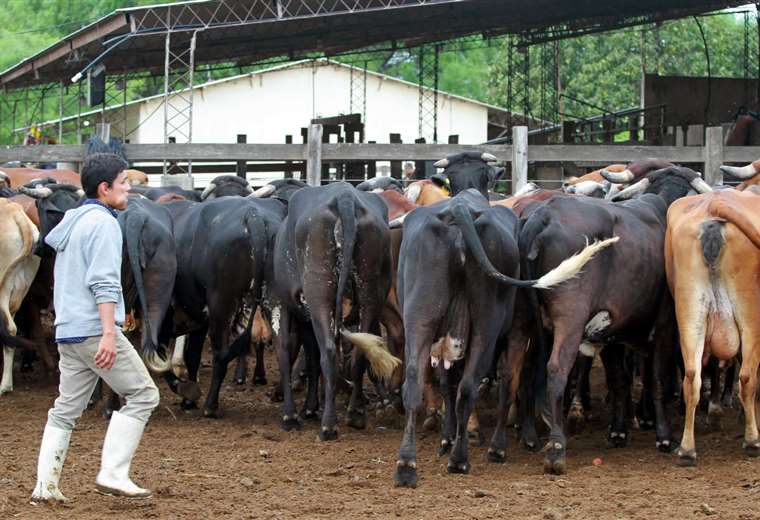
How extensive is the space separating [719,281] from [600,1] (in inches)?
878

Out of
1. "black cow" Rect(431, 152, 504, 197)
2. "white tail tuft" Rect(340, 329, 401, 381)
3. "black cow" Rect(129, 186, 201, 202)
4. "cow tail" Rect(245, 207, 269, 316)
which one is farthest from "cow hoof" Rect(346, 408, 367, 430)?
"black cow" Rect(129, 186, 201, 202)

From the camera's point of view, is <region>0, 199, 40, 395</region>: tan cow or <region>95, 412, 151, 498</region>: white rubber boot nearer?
<region>95, 412, 151, 498</region>: white rubber boot

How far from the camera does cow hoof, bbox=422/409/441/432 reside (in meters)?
11.2

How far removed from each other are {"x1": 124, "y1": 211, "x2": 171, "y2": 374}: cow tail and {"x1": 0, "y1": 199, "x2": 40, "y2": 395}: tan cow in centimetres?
210

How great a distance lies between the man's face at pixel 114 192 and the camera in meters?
8.11

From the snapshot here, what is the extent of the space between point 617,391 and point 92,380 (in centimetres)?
468

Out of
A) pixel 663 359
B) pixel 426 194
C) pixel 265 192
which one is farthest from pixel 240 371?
pixel 663 359

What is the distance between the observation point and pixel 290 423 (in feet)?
37.2

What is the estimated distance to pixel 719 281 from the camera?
9.62 metres

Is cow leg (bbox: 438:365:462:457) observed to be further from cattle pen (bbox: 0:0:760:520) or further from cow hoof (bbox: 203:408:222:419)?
cow hoof (bbox: 203:408:222:419)

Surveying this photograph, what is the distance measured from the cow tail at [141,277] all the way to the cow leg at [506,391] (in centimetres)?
309

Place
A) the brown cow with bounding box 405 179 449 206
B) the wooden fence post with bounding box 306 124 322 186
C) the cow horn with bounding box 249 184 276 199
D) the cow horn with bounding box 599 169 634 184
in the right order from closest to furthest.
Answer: the cow horn with bounding box 599 169 634 184, the brown cow with bounding box 405 179 449 206, the cow horn with bounding box 249 184 276 199, the wooden fence post with bounding box 306 124 322 186

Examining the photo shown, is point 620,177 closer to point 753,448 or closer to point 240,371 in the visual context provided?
point 753,448

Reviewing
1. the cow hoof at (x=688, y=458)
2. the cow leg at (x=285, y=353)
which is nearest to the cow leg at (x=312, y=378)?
the cow leg at (x=285, y=353)
